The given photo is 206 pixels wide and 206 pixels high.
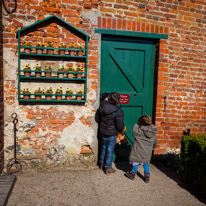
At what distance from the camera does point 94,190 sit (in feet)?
11.6

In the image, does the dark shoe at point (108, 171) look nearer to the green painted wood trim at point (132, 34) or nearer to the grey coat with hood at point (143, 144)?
the grey coat with hood at point (143, 144)

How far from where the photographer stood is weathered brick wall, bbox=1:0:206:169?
3.98 metres

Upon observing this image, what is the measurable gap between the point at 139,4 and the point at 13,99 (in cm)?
321

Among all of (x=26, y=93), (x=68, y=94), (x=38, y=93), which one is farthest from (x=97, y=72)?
(x=26, y=93)

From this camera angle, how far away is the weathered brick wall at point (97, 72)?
398cm

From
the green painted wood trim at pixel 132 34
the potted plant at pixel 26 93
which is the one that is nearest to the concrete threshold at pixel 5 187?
the potted plant at pixel 26 93

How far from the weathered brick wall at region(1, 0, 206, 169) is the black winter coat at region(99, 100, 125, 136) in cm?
35

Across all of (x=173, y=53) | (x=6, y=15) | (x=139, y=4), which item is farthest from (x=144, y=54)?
(x=6, y=15)

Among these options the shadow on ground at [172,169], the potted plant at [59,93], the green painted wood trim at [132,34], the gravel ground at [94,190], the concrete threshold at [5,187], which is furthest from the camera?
the green painted wood trim at [132,34]

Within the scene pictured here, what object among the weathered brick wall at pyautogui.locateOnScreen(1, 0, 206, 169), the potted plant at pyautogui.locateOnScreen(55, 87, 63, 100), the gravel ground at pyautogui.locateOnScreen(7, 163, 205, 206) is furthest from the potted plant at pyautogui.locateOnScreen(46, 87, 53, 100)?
the gravel ground at pyautogui.locateOnScreen(7, 163, 205, 206)

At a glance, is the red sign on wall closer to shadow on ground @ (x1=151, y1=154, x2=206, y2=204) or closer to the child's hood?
the child's hood

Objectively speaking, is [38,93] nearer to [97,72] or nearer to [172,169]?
[97,72]

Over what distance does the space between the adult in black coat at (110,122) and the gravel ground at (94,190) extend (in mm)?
433

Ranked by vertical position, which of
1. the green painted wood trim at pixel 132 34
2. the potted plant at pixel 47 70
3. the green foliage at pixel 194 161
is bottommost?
the green foliage at pixel 194 161
